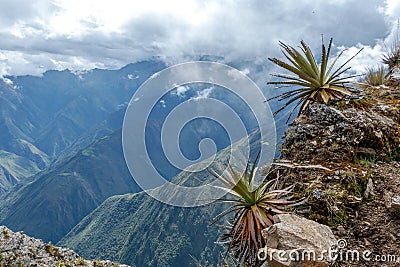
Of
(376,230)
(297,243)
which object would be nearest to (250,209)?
(297,243)

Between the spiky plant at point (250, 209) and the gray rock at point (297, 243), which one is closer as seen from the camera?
the gray rock at point (297, 243)

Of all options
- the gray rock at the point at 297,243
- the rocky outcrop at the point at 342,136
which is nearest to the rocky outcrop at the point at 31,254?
the gray rock at the point at 297,243

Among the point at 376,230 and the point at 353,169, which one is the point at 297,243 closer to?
the point at 376,230

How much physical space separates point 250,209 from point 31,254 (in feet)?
11.2

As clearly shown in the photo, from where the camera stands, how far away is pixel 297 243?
13.6ft

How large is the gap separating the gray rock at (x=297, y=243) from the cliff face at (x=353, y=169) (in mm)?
363

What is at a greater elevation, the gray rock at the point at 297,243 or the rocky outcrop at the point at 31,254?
the gray rock at the point at 297,243

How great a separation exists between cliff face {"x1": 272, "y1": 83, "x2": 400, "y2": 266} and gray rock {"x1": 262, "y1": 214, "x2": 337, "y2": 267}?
363mm

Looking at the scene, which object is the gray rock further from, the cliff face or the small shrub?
the small shrub

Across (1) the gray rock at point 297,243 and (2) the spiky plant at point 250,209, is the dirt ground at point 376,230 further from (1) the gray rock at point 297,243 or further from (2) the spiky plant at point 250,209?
(2) the spiky plant at point 250,209

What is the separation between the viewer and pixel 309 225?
4547 mm

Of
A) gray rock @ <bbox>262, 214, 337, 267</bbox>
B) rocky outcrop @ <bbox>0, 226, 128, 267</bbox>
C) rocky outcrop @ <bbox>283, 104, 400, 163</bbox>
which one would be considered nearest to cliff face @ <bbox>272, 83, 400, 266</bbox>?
rocky outcrop @ <bbox>283, 104, 400, 163</bbox>

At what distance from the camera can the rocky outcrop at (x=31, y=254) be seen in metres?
4.75

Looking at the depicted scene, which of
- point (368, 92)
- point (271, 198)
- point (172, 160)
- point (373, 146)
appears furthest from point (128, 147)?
point (368, 92)
